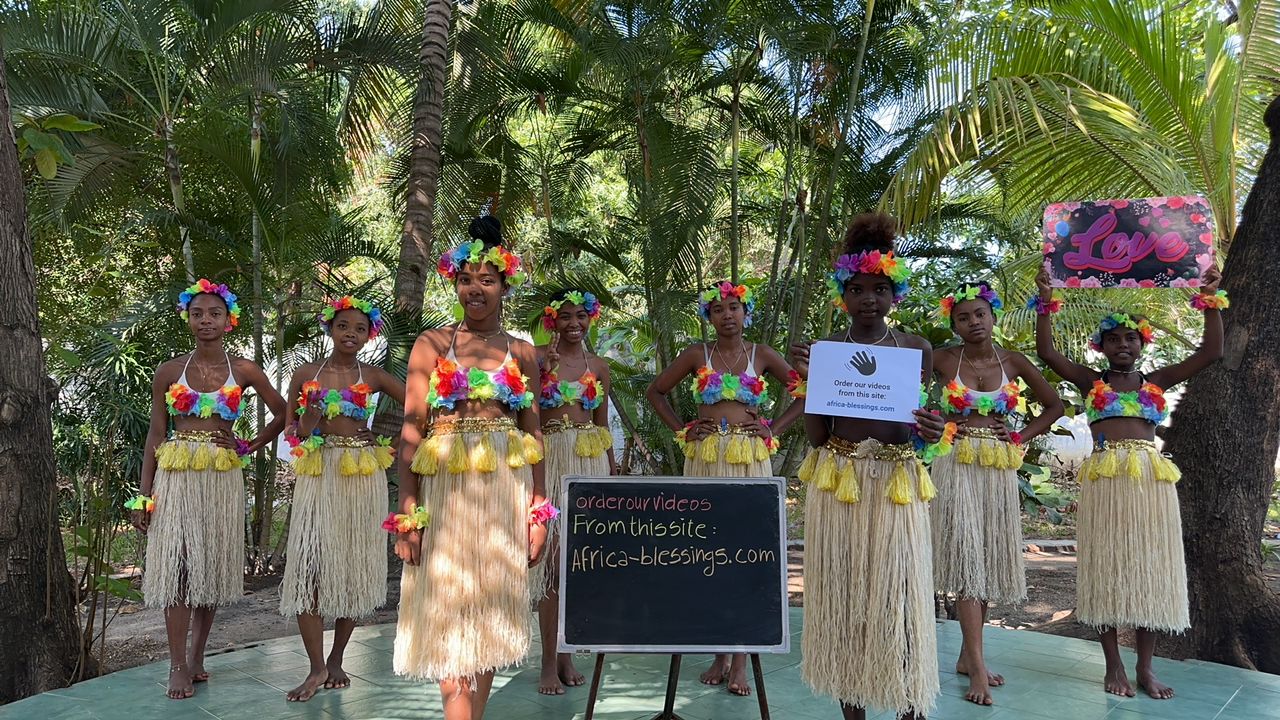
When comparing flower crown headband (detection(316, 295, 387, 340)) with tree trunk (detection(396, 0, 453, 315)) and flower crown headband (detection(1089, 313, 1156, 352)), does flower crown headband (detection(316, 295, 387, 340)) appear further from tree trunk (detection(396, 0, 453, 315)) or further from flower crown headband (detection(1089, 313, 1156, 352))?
flower crown headband (detection(1089, 313, 1156, 352))

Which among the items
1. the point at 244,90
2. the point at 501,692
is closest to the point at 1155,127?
the point at 501,692

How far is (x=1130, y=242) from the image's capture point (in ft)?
11.5

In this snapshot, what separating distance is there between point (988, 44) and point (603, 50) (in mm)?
2249

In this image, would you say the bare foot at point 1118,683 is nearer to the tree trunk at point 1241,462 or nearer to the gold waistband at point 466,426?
the tree trunk at point 1241,462

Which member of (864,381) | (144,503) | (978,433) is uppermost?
(864,381)

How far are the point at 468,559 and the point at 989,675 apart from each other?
8.11 ft

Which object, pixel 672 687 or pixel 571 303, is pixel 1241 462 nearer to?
pixel 672 687

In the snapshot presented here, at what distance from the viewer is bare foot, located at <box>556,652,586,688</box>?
12.1 feet

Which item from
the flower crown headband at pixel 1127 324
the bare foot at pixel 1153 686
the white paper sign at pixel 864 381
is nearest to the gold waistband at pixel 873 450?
the white paper sign at pixel 864 381

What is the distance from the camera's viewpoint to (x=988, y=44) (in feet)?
15.8

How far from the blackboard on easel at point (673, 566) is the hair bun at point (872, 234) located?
0.84 meters

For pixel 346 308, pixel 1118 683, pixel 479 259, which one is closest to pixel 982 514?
pixel 1118 683

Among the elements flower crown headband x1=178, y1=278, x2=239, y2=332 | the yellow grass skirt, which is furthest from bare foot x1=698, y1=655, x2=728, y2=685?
flower crown headband x1=178, y1=278, x2=239, y2=332

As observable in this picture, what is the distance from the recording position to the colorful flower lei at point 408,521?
2.60 metres
